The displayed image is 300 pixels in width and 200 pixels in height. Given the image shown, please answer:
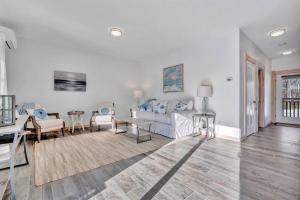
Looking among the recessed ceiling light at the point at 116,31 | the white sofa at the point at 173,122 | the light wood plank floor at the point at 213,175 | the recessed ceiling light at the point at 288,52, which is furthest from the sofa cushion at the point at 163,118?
the recessed ceiling light at the point at 288,52

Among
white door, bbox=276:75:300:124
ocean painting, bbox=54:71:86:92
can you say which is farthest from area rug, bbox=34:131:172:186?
white door, bbox=276:75:300:124

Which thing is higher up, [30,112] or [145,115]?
[30,112]

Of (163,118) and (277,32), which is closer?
(277,32)

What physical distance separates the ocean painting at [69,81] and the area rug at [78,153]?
170 cm

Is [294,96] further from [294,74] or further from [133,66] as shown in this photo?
[133,66]

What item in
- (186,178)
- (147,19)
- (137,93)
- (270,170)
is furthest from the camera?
(137,93)

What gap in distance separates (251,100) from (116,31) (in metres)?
3.90

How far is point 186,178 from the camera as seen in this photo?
1878mm

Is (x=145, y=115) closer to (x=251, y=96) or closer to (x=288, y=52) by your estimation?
(x=251, y=96)

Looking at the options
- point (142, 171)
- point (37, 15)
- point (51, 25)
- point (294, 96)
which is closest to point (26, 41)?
point (51, 25)

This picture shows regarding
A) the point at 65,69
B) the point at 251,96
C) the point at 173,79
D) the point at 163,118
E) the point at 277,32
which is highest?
the point at 277,32

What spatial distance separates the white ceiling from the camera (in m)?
2.50

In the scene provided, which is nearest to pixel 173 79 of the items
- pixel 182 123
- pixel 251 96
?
pixel 182 123

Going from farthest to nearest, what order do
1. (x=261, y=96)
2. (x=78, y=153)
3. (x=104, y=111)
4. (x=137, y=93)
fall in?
(x=137, y=93) < (x=261, y=96) < (x=104, y=111) < (x=78, y=153)
